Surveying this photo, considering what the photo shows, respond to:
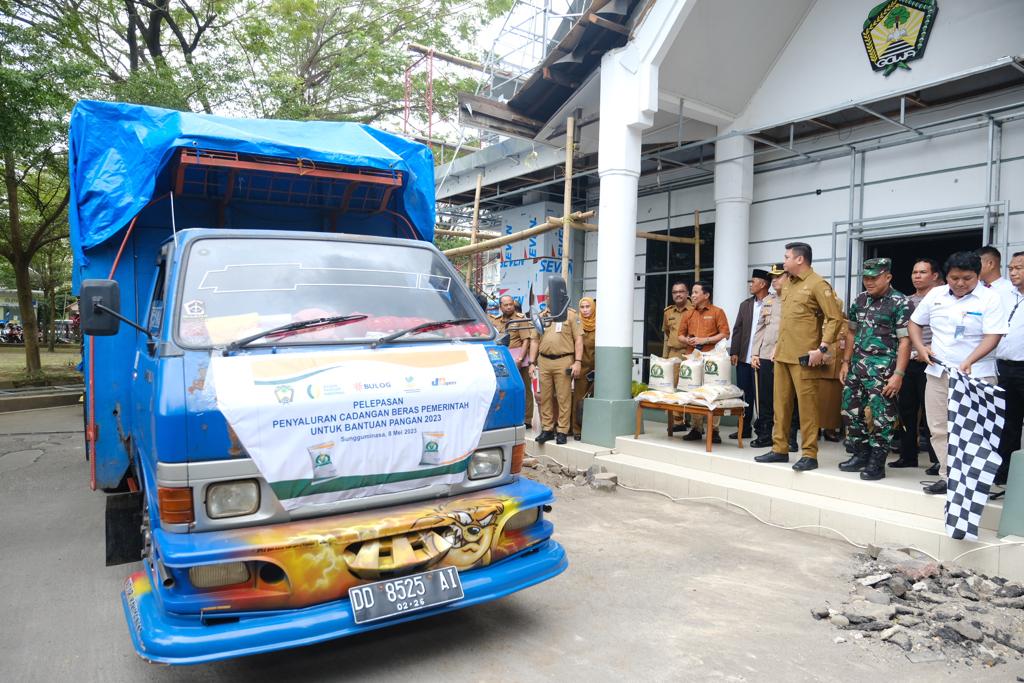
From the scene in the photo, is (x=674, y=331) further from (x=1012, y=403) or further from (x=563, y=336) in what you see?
(x=1012, y=403)

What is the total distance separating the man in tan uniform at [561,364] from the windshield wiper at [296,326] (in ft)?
16.4

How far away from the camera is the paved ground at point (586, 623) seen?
3.27 meters

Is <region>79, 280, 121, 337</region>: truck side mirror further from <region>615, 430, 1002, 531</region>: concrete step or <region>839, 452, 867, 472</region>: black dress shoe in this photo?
<region>839, 452, 867, 472</region>: black dress shoe

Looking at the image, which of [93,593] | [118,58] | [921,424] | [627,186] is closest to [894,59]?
[627,186]

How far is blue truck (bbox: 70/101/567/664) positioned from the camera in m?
2.79

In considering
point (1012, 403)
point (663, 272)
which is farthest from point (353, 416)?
point (663, 272)

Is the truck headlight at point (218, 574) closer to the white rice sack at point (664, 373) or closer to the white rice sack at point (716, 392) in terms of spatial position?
the white rice sack at point (716, 392)

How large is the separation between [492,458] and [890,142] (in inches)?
294

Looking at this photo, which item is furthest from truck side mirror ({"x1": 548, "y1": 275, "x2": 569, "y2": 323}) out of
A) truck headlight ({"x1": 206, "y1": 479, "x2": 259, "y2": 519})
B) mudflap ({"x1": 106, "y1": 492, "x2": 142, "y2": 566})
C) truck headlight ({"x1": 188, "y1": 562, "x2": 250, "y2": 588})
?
mudflap ({"x1": 106, "y1": 492, "x2": 142, "y2": 566})

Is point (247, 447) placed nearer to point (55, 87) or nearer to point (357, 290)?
point (357, 290)

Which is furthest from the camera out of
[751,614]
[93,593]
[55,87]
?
[55,87]

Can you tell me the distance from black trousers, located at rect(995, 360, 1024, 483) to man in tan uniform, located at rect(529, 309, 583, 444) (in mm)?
4353

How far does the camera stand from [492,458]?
3576 millimetres

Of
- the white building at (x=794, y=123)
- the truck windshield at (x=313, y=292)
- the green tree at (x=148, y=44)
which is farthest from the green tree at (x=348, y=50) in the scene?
the truck windshield at (x=313, y=292)
